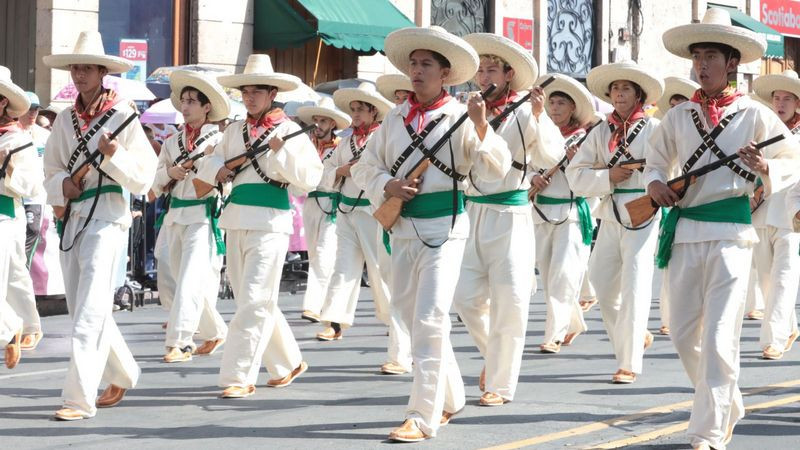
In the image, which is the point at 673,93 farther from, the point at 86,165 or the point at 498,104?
the point at 86,165

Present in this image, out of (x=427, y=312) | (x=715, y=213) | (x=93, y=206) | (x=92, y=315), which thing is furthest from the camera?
(x=93, y=206)

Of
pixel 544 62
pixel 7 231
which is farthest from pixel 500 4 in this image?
pixel 7 231

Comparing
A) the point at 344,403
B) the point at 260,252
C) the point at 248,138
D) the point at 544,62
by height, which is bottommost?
the point at 344,403

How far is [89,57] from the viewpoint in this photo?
9094 millimetres

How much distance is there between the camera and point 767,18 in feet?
113

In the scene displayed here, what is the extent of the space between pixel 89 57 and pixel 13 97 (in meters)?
1.54

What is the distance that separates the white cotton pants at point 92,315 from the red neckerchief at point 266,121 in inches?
53.9

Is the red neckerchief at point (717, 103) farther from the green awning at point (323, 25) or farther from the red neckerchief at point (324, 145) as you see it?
the green awning at point (323, 25)

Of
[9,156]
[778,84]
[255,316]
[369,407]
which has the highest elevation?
[778,84]

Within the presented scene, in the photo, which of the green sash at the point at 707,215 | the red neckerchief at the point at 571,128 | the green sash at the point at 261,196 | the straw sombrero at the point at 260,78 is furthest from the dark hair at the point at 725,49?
the red neckerchief at the point at 571,128

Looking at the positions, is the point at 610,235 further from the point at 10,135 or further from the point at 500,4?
the point at 500,4

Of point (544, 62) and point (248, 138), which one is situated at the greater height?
point (544, 62)

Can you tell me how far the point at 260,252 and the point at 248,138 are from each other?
79 cm

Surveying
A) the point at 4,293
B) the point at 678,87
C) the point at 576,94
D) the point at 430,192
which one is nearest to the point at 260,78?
the point at 430,192
